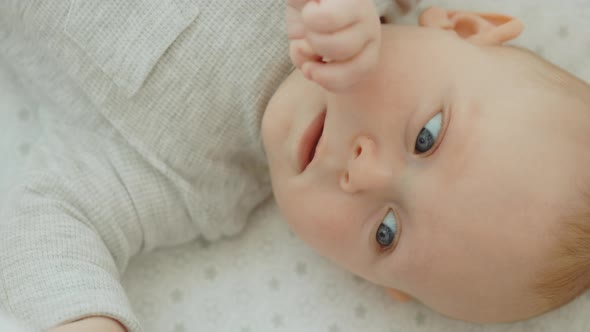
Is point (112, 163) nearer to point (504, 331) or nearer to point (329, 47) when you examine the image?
point (329, 47)

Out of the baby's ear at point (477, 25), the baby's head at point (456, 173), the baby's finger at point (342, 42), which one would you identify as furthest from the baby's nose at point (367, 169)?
the baby's ear at point (477, 25)

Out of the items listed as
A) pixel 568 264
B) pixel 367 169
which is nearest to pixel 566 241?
pixel 568 264

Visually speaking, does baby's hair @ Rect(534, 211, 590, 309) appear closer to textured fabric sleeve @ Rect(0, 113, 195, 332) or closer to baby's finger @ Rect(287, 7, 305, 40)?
baby's finger @ Rect(287, 7, 305, 40)

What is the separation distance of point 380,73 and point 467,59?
0.12 m

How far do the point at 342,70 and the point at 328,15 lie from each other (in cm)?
9

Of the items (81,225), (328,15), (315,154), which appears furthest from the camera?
(81,225)

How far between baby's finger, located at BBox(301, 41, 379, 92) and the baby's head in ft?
0.18

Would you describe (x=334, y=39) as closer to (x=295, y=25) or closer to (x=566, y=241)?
(x=295, y=25)

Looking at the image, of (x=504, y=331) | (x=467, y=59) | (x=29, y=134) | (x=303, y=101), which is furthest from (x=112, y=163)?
(x=504, y=331)

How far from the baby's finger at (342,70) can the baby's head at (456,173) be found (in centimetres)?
6

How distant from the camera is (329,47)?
0.86 m

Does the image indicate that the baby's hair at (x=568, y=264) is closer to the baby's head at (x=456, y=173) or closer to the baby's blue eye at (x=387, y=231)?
the baby's head at (x=456, y=173)

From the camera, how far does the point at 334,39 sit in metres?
0.86

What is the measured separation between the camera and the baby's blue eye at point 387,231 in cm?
102
